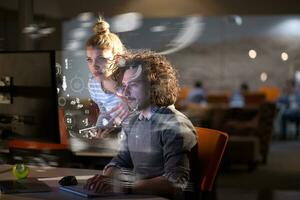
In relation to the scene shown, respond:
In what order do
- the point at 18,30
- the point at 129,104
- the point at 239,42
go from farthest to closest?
the point at 239,42, the point at 18,30, the point at 129,104

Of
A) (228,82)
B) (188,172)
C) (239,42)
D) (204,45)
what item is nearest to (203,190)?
(188,172)

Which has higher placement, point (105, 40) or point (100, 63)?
point (105, 40)

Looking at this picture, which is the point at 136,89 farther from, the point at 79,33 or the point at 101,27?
the point at 79,33

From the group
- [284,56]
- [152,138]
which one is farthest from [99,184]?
[284,56]

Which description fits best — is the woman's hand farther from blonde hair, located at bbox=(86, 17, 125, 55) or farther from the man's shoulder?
blonde hair, located at bbox=(86, 17, 125, 55)

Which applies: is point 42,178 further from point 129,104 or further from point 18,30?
point 18,30

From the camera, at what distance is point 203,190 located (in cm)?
283

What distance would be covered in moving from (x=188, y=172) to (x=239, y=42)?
2.68 metres

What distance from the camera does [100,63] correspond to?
Result: 10.4ft

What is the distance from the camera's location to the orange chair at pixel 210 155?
277cm

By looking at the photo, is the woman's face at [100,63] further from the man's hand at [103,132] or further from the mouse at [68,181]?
the mouse at [68,181]

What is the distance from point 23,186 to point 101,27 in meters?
1.54

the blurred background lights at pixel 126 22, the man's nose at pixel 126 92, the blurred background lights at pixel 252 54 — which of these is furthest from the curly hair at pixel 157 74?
the blurred background lights at pixel 252 54

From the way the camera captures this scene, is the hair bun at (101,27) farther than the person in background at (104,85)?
Yes
